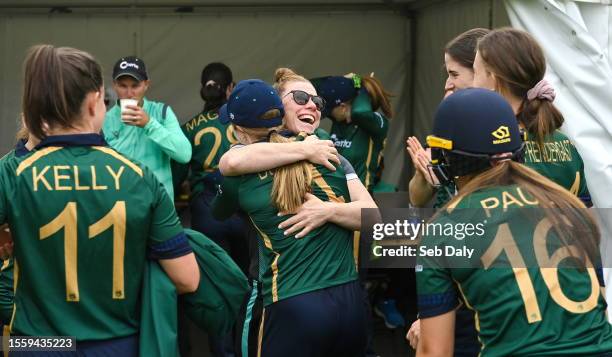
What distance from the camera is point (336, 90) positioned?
259 inches

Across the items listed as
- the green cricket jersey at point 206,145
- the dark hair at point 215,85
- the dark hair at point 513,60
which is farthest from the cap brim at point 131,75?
the dark hair at point 513,60

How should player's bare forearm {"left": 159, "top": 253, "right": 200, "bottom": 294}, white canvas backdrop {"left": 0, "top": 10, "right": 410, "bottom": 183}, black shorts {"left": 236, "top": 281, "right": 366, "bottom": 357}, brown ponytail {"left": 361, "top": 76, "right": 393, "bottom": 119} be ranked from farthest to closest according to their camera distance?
white canvas backdrop {"left": 0, "top": 10, "right": 410, "bottom": 183}, brown ponytail {"left": 361, "top": 76, "right": 393, "bottom": 119}, black shorts {"left": 236, "top": 281, "right": 366, "bottom": 357}, player's bare forearm {"left": 159, "top": 253, "right": 200, "bottom": 294}

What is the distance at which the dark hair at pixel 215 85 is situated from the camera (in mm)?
6645

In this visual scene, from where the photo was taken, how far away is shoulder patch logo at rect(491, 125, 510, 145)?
8.17 ft

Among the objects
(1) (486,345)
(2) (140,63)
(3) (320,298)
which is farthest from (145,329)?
(2) (140,63)

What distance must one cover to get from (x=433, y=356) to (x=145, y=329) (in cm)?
95

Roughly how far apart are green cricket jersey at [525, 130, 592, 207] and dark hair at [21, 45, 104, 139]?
1.68 meters

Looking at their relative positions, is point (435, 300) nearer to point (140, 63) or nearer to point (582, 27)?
point (582, 27)

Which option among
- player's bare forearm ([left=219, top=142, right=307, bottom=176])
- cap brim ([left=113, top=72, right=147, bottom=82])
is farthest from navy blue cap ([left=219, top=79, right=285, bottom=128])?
cap brim ([left=113, top=72, right=147, bottom=82])

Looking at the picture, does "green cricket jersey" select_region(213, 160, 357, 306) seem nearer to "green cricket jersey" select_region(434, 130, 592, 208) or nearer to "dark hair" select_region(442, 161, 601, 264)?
"green cricket jersey" select_region(434, 130, 592, 208)

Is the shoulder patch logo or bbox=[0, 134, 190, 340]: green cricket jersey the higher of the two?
the shoulder patch logo

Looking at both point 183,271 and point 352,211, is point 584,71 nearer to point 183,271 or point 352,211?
point 352,211

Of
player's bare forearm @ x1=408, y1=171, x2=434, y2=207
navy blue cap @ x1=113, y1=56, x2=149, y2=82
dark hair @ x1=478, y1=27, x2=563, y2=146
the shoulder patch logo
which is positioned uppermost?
navy blue cap @ x1=113, y1=56, x2=149, y2=82

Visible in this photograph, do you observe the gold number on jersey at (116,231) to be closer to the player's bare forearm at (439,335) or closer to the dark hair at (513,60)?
the player's bare forearm at (439,335)
